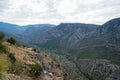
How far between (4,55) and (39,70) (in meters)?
8.15

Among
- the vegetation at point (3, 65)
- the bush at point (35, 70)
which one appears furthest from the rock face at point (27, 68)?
the vegetation at point (3, 65)

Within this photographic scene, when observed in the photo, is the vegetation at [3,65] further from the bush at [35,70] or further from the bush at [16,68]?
the bush at [35,70]

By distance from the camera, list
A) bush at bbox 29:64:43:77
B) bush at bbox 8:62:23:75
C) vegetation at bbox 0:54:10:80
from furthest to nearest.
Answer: bush at bbox 29:64:43:77, bush at bbox 8:62:23:75, vegetation at bbox 0:54:10:80

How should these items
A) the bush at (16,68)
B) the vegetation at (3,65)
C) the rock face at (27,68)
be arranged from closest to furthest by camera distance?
the vegetation at (3,65)
the bush at (16,68)
the rock face at (27,68)

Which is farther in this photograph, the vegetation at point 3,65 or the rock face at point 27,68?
the rock face at point 27,68

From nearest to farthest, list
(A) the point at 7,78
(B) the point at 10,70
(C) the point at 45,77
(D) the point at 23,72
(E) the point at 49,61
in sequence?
(A) the point at 7,78, (B) the point at 10,70, (D) the point at 23,72, (C) the point at 45,77, (E) the point at 49,61

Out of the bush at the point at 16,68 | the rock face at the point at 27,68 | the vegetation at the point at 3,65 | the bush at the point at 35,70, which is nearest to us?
the vegetation at the point at 3,65

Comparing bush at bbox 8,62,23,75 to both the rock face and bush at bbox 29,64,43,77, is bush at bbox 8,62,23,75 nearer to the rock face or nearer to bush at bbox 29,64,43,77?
the rock face

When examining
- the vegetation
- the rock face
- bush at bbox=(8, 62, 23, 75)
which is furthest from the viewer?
the rock face

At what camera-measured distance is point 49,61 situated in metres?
68.1

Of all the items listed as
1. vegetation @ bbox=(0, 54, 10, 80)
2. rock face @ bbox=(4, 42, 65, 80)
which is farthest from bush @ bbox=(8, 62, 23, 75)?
vegetation @ bbox=(0, 54, 10, 80)

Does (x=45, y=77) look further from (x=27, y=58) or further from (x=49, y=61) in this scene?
(x=49, y=61)

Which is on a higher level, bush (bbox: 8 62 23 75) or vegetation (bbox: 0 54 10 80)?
vegetation (bbox: 0 54 10 80)

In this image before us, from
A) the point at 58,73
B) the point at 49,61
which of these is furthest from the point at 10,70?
the point at 49,61
